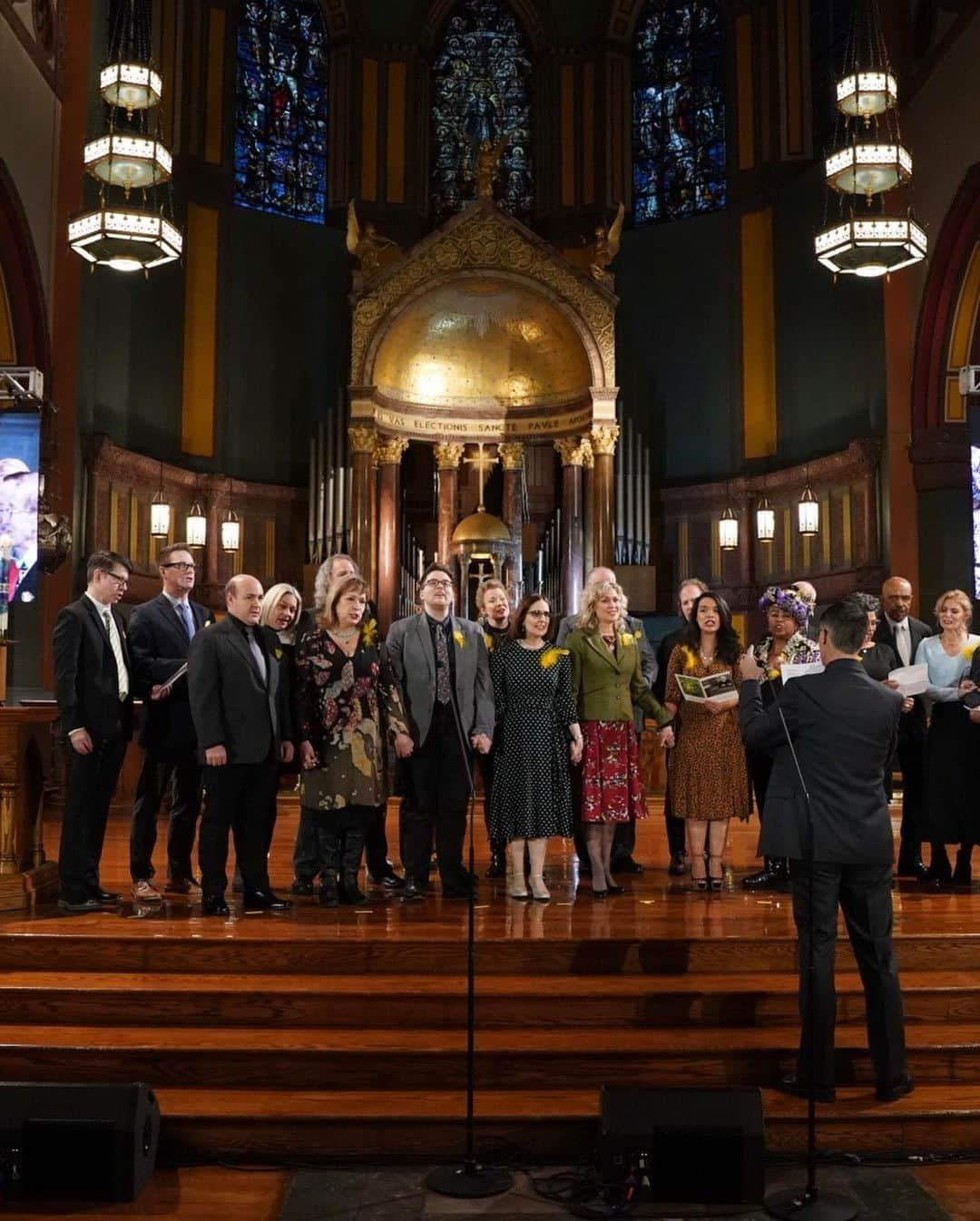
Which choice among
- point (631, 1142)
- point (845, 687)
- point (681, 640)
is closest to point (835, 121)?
point (681, 640)

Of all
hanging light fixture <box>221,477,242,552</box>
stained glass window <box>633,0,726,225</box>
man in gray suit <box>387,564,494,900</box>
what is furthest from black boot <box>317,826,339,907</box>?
stained glass window <box>633,0,726,225</box>

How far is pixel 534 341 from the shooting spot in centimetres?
1214

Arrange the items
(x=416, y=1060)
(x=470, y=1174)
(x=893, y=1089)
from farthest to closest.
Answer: (x=416, y=1060) → (x=893, y=1089) → (x=470, y=1174)

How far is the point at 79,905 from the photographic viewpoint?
463 centimetres

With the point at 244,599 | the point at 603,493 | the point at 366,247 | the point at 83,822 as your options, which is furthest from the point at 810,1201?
the point at 366,247

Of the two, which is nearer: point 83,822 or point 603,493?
point 83,822

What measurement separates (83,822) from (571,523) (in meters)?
7.66

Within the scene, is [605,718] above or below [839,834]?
above

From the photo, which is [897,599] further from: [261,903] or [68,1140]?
[68,1140]

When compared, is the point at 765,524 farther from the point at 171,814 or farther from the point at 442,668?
the point at 171,814

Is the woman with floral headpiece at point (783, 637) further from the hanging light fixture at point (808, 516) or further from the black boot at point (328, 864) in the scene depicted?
the hanging light fixture at point (808, 516)

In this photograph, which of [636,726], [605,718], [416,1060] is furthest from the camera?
[636,726]

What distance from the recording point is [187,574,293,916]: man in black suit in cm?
460

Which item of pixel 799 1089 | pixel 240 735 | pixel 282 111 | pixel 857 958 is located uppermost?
pixel 282 111
